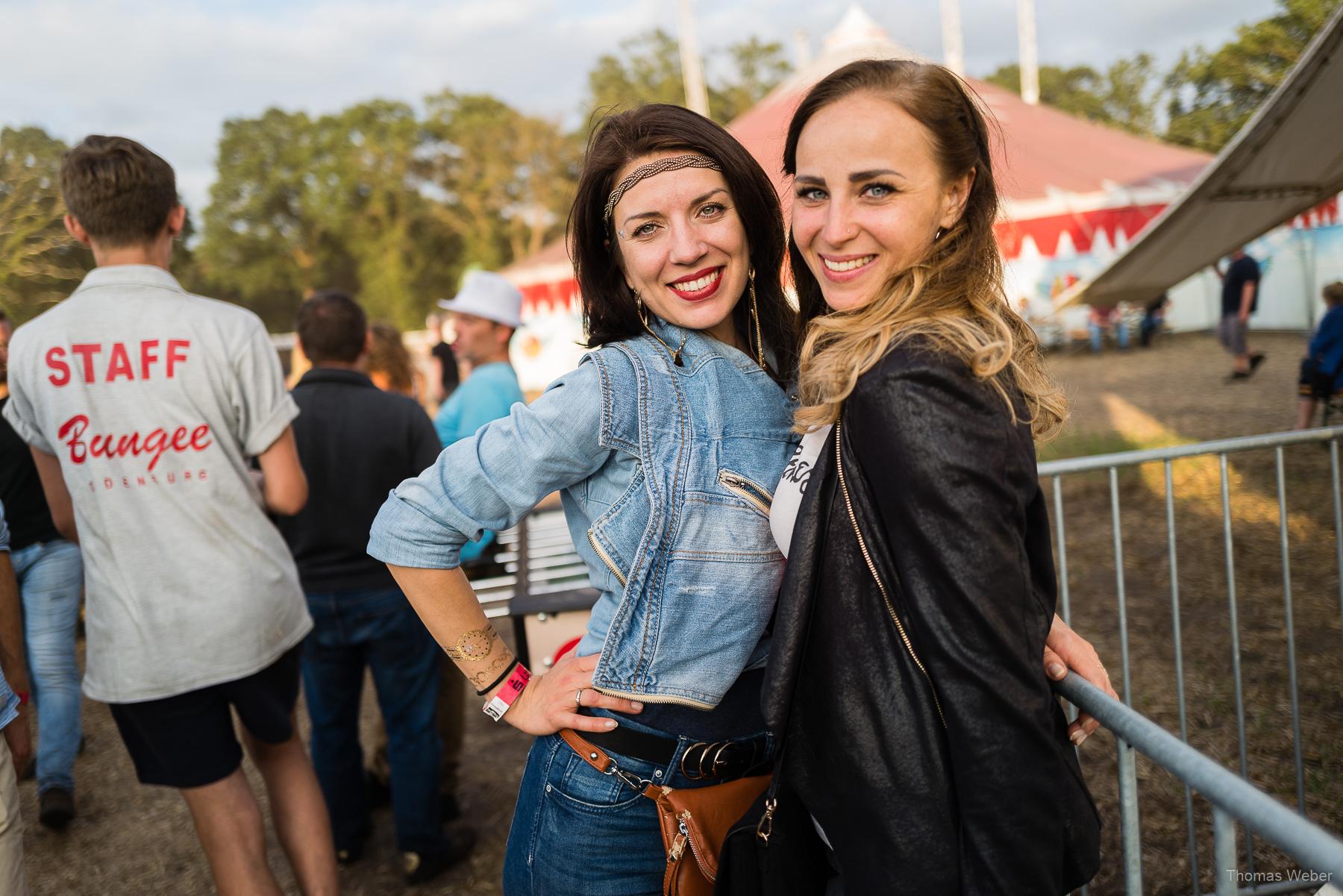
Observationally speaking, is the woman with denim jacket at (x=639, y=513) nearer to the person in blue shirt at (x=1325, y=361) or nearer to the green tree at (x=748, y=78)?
the person in blue shirt at (x=1325, y=361)

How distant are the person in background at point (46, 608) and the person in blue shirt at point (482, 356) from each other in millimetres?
1731

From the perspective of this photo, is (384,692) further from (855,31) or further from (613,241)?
(855,31)

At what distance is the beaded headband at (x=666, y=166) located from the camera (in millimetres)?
1686

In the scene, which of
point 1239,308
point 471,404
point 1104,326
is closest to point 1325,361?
point 1239,308

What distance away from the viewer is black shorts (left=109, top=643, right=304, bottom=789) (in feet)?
7.96

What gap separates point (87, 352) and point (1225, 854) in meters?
2.68

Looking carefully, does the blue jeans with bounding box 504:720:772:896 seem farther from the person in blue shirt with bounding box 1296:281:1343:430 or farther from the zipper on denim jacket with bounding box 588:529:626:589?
the person in blue shirt with bounding box 1296:281:1343:430

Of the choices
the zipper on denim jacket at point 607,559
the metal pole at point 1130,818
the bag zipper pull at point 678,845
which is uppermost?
the zipper on denim jacket at point 607,559

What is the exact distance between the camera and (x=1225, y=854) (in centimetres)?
108

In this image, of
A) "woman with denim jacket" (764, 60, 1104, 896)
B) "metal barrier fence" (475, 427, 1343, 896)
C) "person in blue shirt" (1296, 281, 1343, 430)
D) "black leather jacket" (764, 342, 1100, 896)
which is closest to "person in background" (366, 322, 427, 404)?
"metal barrier fence" (475, 427, 1343, 896)

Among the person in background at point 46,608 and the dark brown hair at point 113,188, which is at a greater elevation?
the dark brown hair at point 113,188

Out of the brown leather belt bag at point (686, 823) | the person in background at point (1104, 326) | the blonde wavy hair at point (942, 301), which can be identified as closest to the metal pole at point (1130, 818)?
the blonde wavy hair at point (942, 301)

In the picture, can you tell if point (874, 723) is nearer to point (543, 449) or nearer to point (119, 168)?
point (543, 449)

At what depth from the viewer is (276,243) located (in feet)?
147
